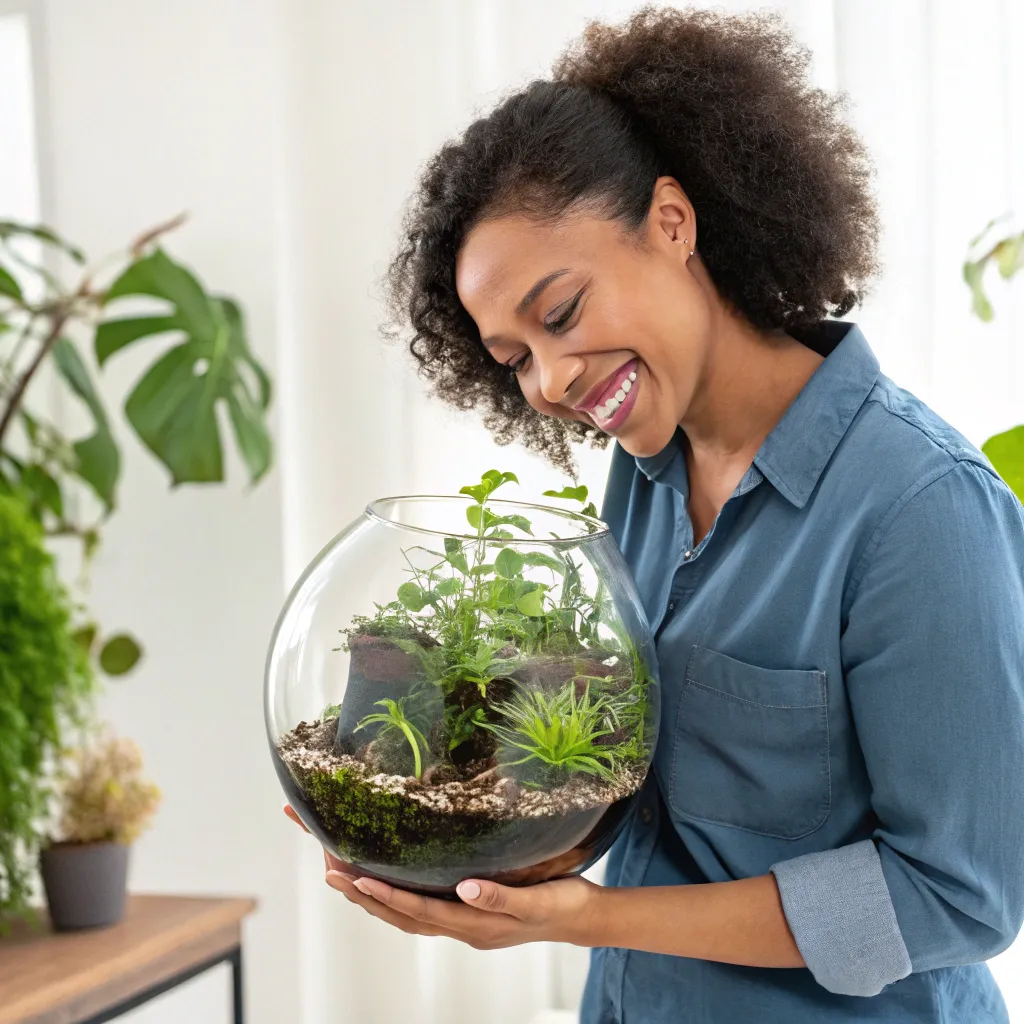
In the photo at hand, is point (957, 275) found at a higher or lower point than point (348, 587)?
higher

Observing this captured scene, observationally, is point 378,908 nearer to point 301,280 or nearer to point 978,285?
point 978,285

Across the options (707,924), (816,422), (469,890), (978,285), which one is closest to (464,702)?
(469,890)

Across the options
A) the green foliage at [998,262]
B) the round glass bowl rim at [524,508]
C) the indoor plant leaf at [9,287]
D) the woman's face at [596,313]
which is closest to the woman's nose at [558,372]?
the woman's face at [596,313]

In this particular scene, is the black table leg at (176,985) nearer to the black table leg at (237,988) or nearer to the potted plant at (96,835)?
the black table leg at (237,988)

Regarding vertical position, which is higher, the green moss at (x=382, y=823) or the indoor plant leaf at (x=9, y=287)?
the indoor plant leaf at (x=9, y=287)

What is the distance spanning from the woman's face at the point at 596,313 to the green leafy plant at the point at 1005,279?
301 mm

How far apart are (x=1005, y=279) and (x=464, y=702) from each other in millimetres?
997

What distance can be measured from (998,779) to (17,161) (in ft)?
7.61

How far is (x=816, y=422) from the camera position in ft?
3.28

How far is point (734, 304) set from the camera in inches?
43.6

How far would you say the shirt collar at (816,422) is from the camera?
0.99 metres

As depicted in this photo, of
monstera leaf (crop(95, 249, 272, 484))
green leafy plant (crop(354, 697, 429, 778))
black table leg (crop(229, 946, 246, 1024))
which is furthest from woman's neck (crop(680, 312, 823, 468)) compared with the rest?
black table leg (crop(229, 946, 246, 1024))

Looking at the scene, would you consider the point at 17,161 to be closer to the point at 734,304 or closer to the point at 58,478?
the point at 58,478

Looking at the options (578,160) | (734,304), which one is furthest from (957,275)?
(578,160)
